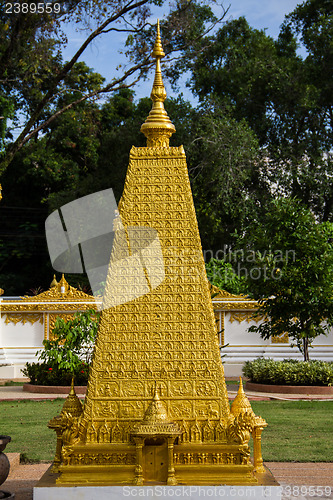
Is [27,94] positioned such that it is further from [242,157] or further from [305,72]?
[305,72]

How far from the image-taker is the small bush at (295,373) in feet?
40.5

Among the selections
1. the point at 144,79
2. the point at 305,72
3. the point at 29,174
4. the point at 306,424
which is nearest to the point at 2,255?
the point at 29,174

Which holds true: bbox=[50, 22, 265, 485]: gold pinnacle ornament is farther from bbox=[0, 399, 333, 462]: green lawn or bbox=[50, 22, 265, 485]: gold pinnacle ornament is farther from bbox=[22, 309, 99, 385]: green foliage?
bbox=[22, 309, 99, 385]: green foliage

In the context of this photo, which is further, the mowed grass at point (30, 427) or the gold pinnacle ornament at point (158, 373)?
the mowed grass at point (30, 427)

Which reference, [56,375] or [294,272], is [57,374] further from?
[294,272]

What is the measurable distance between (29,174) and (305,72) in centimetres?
1063

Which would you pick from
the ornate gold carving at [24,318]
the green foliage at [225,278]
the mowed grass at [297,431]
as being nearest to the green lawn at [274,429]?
the mowed grass at [297,431]

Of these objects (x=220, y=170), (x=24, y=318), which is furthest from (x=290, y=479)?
(x=220, y=170)

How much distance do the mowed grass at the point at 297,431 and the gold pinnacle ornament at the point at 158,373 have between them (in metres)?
2.42

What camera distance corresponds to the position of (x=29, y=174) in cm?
2458

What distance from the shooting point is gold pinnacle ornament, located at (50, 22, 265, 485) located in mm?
4816

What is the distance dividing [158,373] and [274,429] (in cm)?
433

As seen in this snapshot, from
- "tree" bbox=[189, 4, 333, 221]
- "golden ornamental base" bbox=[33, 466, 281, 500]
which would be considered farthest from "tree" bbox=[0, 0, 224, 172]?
"golden ornamental base" bbox=[33, 466, 281, 500]

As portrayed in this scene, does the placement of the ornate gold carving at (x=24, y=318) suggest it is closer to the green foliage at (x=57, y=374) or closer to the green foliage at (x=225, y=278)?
the green foliage at (x=57, y=374)
